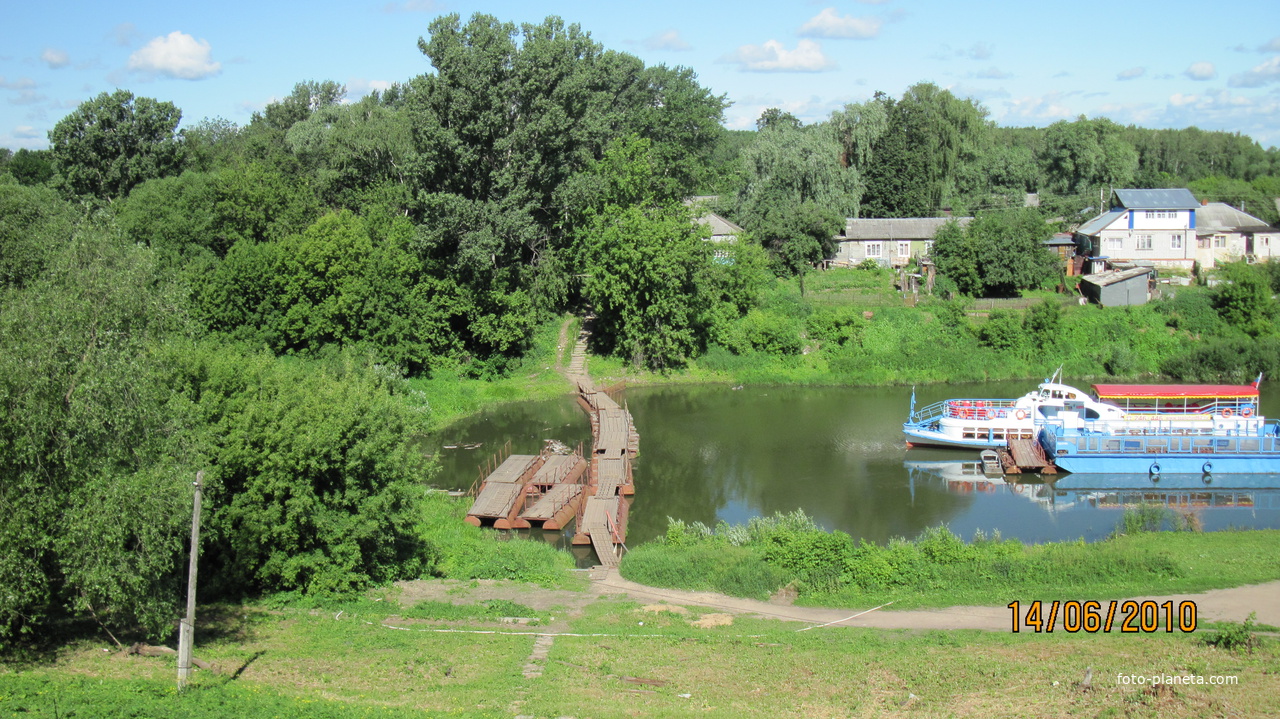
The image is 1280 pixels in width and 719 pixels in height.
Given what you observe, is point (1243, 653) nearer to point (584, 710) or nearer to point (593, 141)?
point (584, 710)

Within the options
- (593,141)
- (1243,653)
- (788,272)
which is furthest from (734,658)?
(788,272)

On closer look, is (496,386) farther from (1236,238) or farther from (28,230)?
(1236,238)

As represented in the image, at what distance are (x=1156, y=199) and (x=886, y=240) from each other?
14838mm

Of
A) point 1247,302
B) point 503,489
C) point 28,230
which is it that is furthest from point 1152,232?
point 28,230

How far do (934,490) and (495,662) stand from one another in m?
18.9

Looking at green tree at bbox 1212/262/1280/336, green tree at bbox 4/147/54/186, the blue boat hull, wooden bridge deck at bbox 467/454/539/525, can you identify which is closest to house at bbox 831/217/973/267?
green tree at bbox 1212/262/1280/336

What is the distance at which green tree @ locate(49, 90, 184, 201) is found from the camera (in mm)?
58250

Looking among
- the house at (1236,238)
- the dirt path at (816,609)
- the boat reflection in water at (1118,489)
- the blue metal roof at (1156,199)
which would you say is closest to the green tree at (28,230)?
the dirt path at (816,609)

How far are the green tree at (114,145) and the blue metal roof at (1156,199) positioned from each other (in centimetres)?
5576

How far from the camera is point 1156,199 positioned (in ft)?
183

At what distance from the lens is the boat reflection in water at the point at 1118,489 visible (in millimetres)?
30625

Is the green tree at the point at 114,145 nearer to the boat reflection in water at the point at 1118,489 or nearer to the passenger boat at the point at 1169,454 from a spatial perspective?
the boat reflection in water at the point at 1118,489
